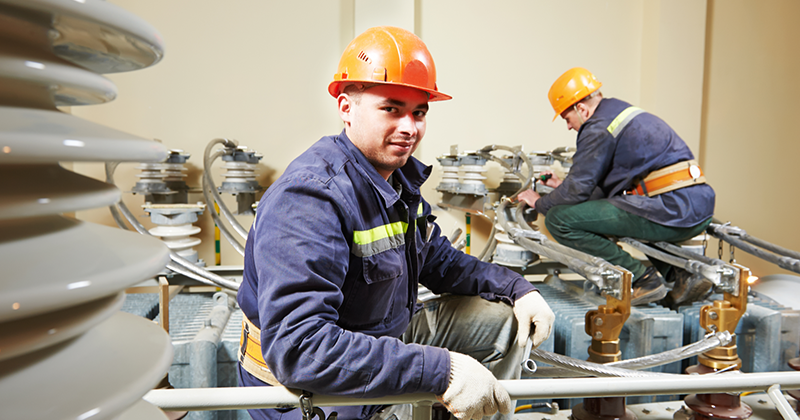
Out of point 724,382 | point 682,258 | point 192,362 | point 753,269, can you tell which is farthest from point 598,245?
point 753,269

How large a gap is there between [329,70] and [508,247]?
6.34 ft

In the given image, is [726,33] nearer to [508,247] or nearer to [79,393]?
[508,247]

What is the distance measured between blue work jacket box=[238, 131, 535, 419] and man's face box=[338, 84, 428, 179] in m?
0.05

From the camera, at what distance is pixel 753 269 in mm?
4555

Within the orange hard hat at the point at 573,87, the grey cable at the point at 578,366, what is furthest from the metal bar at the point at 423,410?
the orange hard hat at the point at 573,87

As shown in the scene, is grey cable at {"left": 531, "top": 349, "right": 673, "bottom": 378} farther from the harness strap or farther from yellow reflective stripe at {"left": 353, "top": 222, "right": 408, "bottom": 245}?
the harness strap

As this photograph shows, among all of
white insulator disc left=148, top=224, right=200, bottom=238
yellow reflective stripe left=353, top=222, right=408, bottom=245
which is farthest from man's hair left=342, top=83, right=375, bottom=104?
white insulator disc left=148, top=224, right=200, bottom=238

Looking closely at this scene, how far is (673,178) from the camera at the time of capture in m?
2.85

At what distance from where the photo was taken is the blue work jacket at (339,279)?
1030mm

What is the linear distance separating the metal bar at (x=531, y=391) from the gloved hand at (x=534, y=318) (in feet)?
1.72

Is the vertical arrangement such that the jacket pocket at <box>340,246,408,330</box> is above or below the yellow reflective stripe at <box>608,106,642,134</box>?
below

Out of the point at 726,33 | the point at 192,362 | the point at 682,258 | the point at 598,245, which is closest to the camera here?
the point at 192,362

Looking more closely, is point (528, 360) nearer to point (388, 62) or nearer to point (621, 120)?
point (388, 62)

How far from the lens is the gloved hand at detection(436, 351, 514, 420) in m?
1.07
